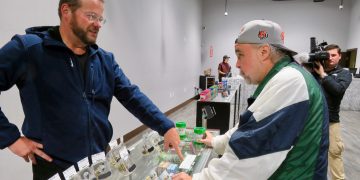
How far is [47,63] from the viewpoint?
1173 millimetres

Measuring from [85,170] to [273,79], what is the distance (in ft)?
2.53

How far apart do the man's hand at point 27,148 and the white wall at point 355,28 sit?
9.15 meters

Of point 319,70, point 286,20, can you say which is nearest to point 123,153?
point 319,70

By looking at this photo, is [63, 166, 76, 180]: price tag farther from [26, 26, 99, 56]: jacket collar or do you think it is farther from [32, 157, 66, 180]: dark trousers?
[26, 26, 99, 56]: jacket collar

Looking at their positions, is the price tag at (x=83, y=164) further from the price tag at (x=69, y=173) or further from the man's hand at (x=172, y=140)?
the man's hand at (x=172, y=140)

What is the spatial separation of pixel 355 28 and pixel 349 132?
16.9 ft

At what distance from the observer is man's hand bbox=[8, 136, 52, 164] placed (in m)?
1.06

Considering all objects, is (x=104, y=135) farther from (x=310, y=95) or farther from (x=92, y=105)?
(x=310, y=95)

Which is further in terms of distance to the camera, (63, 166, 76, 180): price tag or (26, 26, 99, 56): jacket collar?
(26, 26, 99, 56): jacket collar

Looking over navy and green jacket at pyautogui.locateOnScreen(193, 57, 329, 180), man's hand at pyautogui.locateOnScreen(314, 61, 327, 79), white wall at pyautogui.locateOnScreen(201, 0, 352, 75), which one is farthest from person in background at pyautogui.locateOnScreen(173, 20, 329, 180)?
white wall at pyautogui.locateOnScreen(201, 0, 352, 75)

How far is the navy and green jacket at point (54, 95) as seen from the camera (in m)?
1.11

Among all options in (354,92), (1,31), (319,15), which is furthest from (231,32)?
(1,31)

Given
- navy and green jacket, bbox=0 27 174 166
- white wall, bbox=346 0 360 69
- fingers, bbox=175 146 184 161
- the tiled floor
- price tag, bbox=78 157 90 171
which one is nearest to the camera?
price tag, bbox=78 157 90 171

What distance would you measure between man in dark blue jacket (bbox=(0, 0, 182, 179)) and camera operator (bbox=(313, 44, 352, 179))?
7.12 ft
